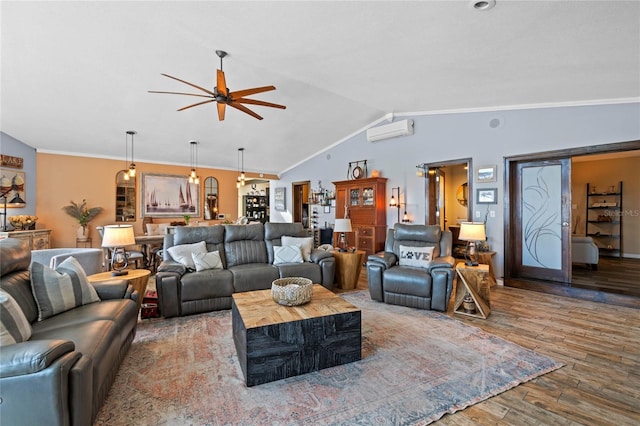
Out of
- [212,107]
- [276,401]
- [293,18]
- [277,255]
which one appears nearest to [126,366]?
[276,401]

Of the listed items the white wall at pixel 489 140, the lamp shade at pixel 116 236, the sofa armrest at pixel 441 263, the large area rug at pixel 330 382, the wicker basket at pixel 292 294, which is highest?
the white wall at pixel 489 140

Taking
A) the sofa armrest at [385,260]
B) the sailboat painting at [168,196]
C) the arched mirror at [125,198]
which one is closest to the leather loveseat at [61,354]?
the sofa armrest at [385,260]

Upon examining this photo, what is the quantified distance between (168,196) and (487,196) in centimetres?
767

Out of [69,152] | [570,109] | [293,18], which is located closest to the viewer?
[293,18]

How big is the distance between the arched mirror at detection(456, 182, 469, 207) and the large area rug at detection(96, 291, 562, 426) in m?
5.48

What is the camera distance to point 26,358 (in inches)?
49.6

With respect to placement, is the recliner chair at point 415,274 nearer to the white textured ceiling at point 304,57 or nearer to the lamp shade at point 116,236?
the white textured ceiling at point 304,57

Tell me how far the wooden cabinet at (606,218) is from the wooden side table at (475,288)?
548 cm

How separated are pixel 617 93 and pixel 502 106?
1.33 m

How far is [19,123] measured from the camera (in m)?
5.39

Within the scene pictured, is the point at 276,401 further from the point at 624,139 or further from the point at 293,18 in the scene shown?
the point at 624,139

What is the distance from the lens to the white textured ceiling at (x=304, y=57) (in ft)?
8.37

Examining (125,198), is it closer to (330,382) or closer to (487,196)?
(330,382)

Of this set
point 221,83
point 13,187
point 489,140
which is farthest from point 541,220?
point 13,187
